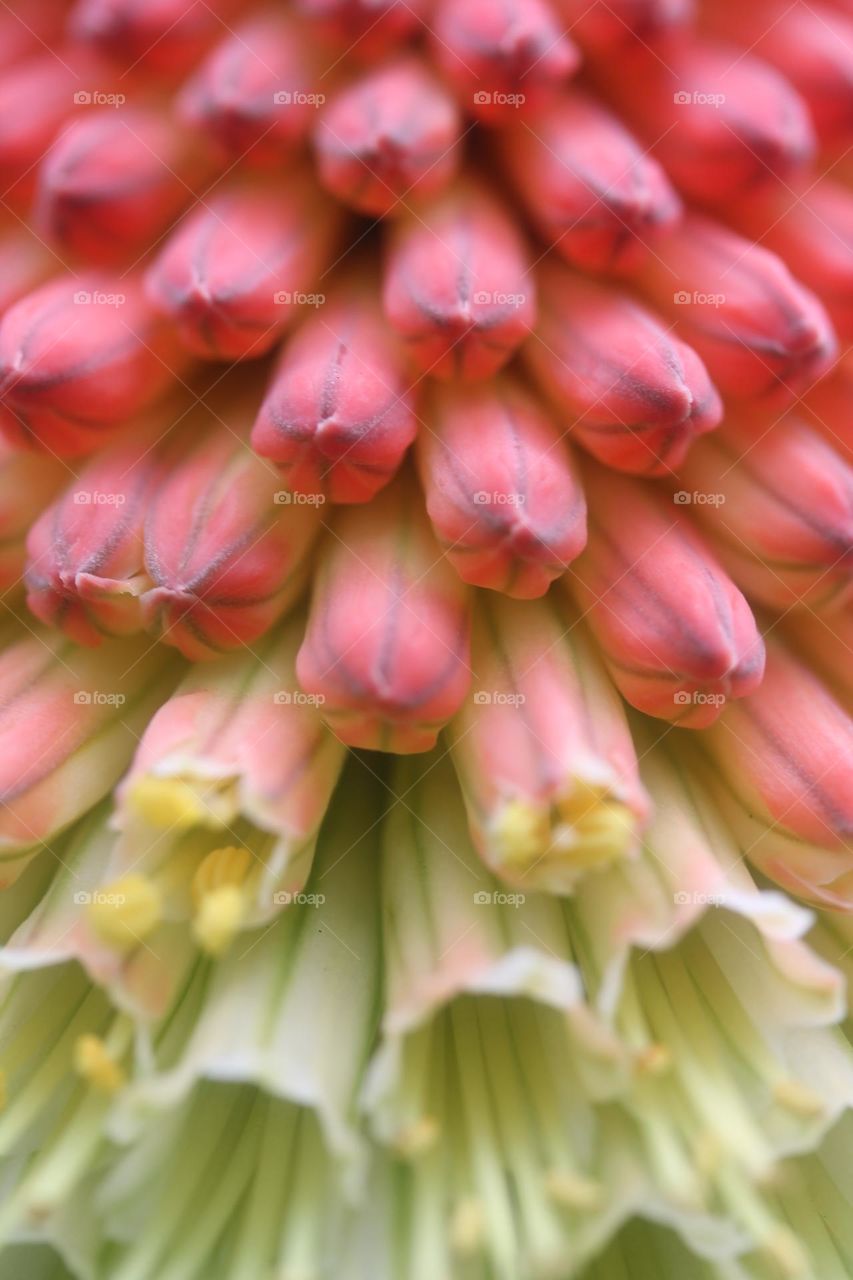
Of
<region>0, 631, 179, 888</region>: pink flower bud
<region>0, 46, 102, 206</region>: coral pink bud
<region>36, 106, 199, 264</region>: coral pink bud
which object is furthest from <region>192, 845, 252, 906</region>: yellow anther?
<region>0, 46, 102, 206</region>: coral pink bud

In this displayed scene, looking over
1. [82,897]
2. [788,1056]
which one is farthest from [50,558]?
[788,1056]

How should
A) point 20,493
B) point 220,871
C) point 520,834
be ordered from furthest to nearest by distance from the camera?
1. point 20,493
2. point 220,871
3. point 520,834

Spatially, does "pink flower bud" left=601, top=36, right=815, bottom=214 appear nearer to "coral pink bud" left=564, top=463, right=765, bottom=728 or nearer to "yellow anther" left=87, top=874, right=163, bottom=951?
"coral pink bud" left=564, top=463, right=765, bottom=728

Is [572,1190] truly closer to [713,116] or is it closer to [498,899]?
[498,899]

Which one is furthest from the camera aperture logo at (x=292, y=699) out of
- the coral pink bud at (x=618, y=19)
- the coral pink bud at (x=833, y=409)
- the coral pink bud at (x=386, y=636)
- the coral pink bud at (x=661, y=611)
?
the coral pink bud at (x=618, y=19)

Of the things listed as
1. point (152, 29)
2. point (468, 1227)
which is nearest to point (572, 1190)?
point (468, 1227)

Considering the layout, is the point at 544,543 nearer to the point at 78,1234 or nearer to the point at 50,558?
the point at 50,558

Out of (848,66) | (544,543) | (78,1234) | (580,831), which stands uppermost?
(848,66)
